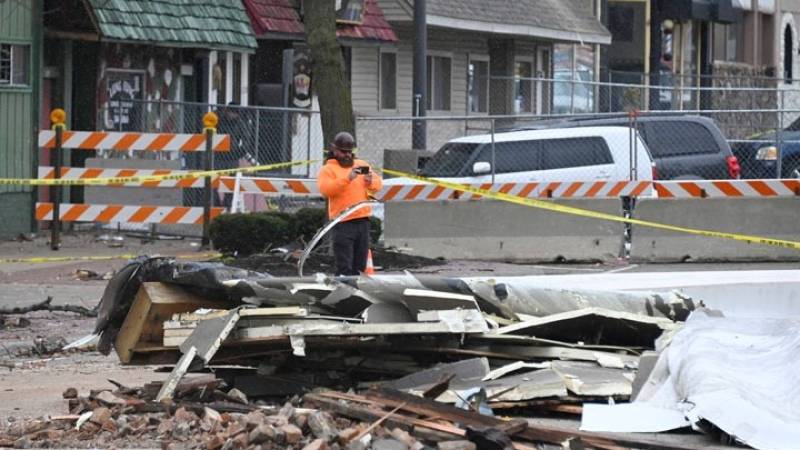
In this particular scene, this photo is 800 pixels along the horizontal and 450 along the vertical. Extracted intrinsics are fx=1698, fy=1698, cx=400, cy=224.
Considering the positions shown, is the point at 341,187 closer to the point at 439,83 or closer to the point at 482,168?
the point at 482,168

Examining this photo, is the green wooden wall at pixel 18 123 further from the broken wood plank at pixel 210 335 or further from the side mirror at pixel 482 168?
the broken wood plank at pixel 210 335

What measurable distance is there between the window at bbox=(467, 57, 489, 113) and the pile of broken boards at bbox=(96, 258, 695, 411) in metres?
27.7

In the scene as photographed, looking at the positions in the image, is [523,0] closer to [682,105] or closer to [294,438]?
[682,105]

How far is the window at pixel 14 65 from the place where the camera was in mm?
23516

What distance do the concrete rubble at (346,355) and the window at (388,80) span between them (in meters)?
23.8

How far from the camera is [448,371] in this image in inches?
397

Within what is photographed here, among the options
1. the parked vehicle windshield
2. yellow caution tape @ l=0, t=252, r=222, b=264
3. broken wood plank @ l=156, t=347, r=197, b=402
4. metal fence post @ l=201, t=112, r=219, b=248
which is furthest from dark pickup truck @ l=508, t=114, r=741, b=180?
broken wood plank @ l=156, t=347, r=197, b=402

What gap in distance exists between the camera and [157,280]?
10695mm

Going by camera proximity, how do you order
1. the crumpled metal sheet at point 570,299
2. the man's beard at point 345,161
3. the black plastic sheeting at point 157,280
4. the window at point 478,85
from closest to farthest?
1. the black plastic sheeting at point 157,280
2. the crumpled metal sheet at point 570,299
3. the man's beard at point 345,161
4. the window at point 478,85

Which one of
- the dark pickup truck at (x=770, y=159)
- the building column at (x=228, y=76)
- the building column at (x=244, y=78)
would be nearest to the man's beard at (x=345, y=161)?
the building column at (x=228, y=76)

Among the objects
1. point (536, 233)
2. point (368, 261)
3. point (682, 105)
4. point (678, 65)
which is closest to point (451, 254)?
point (536, 233)

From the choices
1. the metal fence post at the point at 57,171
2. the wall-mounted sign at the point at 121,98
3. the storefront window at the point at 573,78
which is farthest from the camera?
the storefront window at the point at 573,78

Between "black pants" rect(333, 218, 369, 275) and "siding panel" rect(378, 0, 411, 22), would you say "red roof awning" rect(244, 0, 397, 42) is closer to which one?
"siding panel" rect(378, 0, 411, 22)

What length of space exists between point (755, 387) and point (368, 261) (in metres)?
6.66
